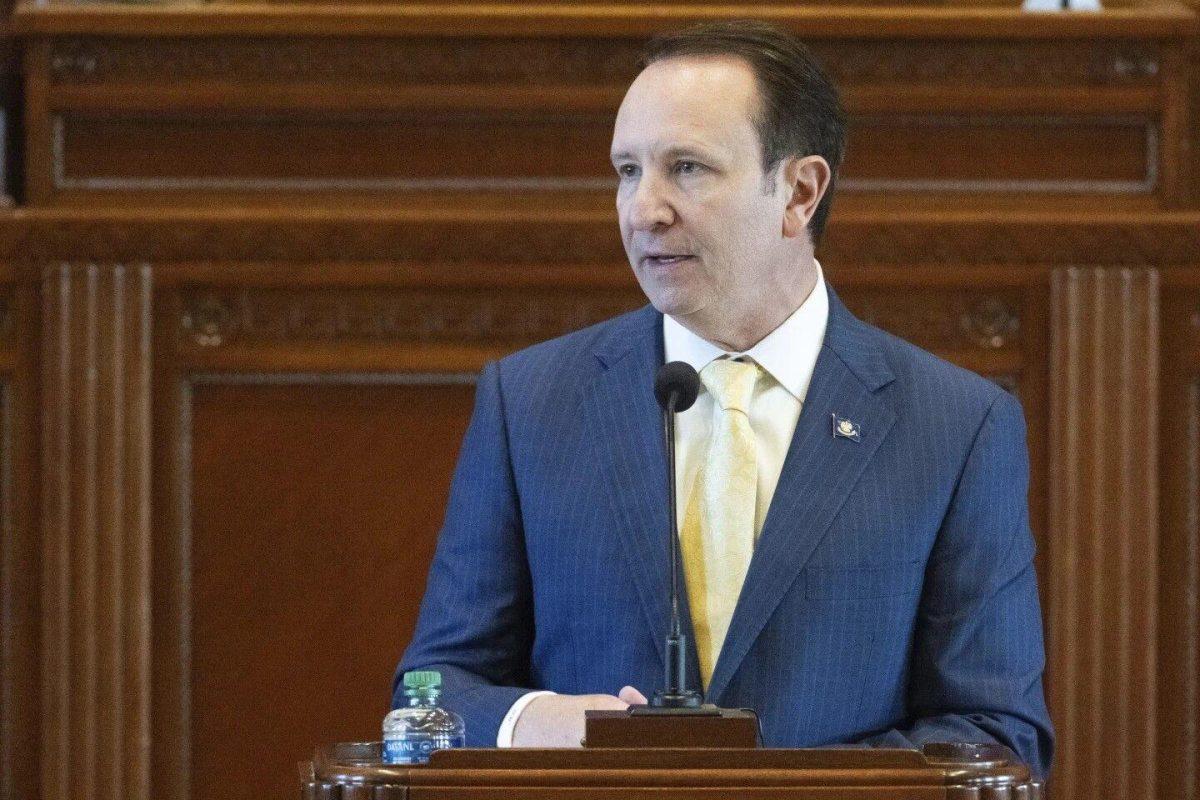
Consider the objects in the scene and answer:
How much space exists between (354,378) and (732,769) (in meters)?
1.95

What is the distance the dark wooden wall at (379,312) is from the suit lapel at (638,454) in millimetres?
993

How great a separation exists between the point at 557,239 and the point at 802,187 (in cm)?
106

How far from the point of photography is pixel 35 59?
368 cm

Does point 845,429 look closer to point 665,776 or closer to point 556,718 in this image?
point 556,718

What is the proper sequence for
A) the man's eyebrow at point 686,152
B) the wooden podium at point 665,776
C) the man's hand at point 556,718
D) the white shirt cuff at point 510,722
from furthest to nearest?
the man's eyebrow at point 686,152
the white shirt cuff at point 510,722
the man's hand at point 556,718
the wooden podium at point 665,776

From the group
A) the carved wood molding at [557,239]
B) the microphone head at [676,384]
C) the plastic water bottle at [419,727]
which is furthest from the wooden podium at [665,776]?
the carved wood molding at [557,239]

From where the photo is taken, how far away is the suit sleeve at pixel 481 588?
243 cm

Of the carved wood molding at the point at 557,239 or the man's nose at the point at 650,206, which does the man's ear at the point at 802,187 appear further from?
the carved wood molding at the point at 557,239

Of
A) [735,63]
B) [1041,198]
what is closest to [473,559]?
[735,63]

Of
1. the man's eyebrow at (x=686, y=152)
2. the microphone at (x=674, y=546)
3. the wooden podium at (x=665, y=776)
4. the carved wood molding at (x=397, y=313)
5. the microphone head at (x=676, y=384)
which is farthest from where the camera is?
the carved wood molding at (x=397, y=313)

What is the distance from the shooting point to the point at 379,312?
11.7 feet

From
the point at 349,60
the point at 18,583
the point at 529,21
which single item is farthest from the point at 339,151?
the point at 18,583

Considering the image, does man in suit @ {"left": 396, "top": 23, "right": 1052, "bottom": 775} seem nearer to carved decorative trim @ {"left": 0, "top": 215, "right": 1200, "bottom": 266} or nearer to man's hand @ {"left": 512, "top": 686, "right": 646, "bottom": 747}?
man's hand @ {"left": 512, "top": 686, "right": 646, "bottom": 747}

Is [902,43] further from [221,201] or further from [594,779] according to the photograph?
[594,779]
